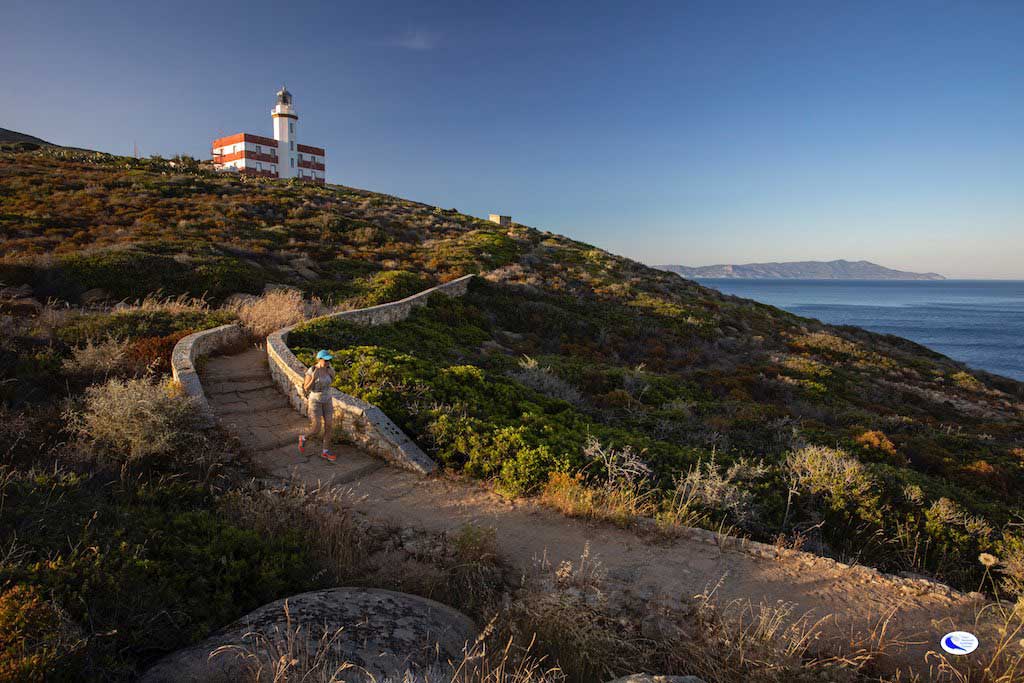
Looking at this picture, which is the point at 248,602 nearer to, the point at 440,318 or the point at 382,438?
the point at 382,438

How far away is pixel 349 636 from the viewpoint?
313 centimetres

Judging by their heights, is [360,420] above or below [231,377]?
below

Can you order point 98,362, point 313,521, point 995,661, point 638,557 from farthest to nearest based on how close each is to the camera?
point 98,362
point 638,557
point 313,521
point 995,661

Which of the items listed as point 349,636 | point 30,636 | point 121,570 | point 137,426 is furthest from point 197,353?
point 349,636

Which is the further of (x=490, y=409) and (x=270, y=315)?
(x=270, y=315)

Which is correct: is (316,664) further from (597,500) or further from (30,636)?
(597,500)

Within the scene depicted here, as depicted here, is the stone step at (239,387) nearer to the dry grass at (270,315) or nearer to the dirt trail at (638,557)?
the dirt trail at (638,557)

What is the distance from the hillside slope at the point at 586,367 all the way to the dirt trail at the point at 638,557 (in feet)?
2.03

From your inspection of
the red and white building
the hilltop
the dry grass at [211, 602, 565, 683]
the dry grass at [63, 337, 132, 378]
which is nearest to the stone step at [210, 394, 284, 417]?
the dry grass at [63, 337, 132, 378]

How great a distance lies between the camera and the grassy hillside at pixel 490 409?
13.1 ft

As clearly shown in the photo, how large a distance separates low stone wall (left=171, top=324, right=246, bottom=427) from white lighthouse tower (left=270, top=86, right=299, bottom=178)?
219 feet

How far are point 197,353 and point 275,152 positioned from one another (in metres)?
68.5

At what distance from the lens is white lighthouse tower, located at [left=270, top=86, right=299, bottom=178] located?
67.8m

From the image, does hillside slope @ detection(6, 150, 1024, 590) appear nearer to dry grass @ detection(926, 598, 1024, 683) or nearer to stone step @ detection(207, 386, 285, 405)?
stone step @ detection(207, 386, 285, 405)
